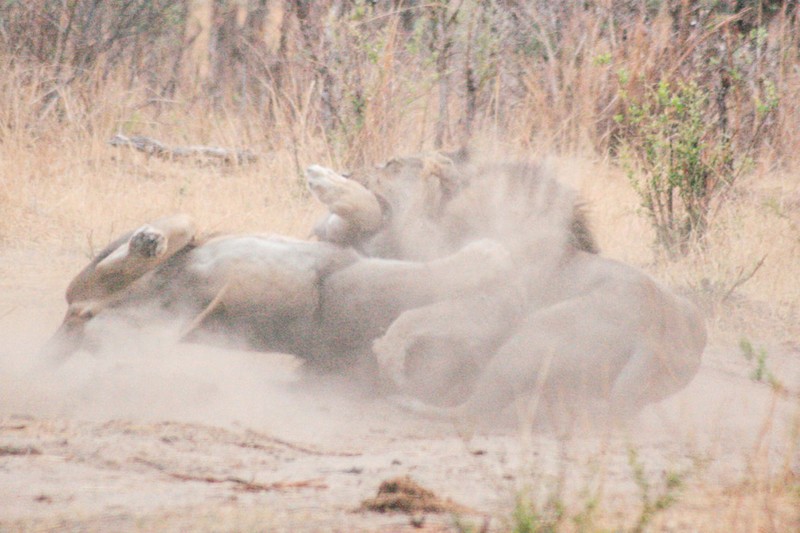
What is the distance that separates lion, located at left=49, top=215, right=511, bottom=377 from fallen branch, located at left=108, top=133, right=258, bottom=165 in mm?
4037

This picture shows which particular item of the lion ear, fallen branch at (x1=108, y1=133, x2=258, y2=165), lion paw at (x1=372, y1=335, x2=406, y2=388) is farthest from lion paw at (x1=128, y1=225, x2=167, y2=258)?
fallen branch at (x1=108, y1=133, x2=258, y2=165)

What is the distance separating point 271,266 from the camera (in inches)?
165

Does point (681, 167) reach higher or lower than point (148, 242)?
higher

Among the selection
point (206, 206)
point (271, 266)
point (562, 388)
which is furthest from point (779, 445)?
point (206, 206)

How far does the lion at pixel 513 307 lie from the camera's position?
3869 millimetres

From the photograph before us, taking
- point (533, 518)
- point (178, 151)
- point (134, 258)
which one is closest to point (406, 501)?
point (533, 518)

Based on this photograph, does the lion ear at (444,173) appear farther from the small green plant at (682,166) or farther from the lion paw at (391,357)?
the small green plant at (682,166)

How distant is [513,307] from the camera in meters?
4.06

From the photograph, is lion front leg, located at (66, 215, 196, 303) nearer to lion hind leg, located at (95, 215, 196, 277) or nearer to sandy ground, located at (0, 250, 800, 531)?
lion hind leg, located at (95, 215, 196, 277)

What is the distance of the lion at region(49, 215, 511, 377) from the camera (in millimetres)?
4117

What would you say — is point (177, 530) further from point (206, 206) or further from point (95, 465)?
point (206, 206)

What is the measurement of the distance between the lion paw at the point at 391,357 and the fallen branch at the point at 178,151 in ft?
14.6

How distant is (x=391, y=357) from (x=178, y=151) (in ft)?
15.8

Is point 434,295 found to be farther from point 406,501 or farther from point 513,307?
point 406,501
